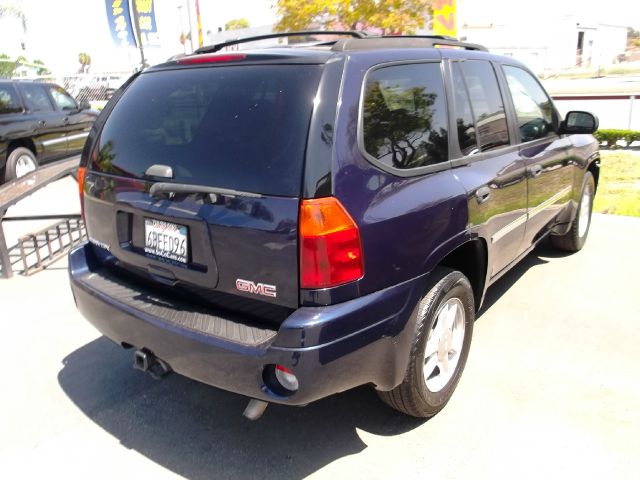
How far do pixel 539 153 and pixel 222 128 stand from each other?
2.57 m

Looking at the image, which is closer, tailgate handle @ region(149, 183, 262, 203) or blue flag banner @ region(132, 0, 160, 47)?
tailgate handle @ region(149, 183, 262, 203)

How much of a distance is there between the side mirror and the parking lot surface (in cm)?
148

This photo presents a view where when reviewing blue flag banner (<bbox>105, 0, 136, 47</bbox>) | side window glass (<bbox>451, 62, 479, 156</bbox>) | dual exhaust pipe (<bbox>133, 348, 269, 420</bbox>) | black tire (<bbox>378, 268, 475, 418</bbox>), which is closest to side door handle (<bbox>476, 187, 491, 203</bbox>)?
side window glass (<bbox>451, 62, 479, 156</bbox>)

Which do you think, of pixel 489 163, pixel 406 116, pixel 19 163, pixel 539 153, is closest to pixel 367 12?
pixel 19 163

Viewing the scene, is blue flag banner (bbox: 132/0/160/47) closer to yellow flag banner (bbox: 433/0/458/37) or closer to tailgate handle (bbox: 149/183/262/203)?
yellow flag banner (bbox: 433/0/458/37)

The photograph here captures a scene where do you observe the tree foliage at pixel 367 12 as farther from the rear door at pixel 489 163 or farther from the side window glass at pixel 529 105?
the rear door at pixel 489 163

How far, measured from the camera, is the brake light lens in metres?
2.73

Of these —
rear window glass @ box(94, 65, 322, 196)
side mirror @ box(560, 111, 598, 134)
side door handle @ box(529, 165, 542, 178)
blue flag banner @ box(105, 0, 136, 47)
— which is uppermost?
blue flag banner @ box(105, 0, 136, 47)

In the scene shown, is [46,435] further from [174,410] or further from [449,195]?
[449,195]

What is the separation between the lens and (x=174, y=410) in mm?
3168

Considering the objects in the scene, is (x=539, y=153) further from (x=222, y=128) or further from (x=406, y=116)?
(x=222, y=128)

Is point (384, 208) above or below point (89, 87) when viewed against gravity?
above

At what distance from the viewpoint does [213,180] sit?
246 centimetres

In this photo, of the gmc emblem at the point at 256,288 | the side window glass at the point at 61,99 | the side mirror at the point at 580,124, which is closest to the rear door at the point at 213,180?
the gmc emblem at the point at 256,288
